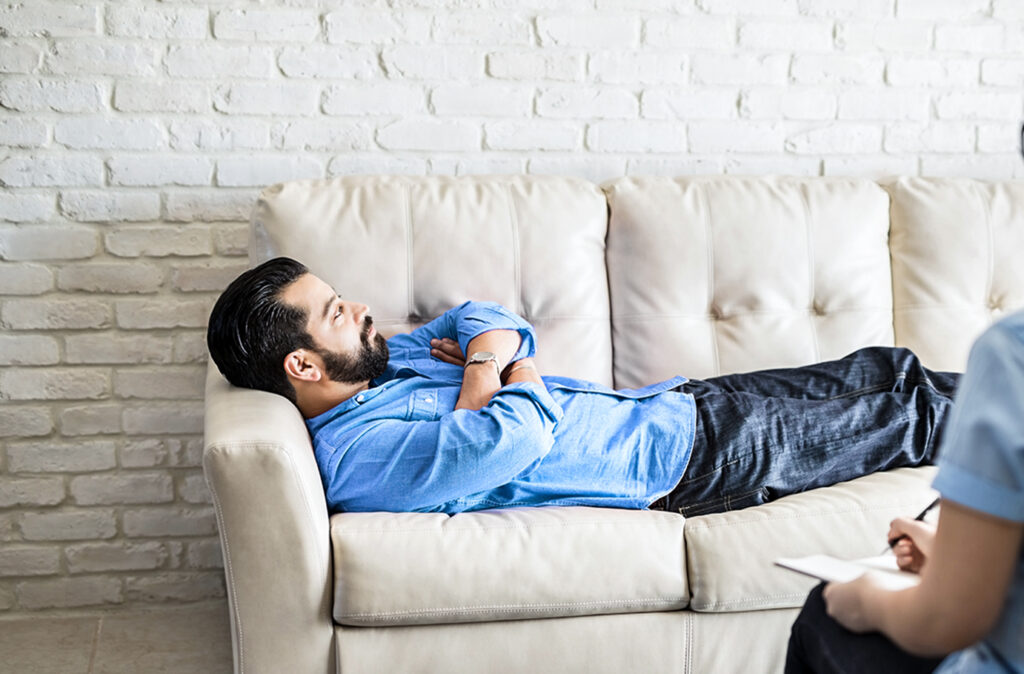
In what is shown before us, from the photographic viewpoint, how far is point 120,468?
230 centimetres

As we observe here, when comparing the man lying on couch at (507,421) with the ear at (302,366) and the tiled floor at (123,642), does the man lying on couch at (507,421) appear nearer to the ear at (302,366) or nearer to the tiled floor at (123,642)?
the ear at (302,366)

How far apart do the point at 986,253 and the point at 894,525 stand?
56.9 inches

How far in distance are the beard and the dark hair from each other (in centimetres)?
5

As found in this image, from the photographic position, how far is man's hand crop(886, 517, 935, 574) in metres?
A: 0.97

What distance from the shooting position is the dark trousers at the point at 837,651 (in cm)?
88

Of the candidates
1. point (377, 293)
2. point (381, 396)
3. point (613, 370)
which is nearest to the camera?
point (381, 396)

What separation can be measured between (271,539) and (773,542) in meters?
0.81

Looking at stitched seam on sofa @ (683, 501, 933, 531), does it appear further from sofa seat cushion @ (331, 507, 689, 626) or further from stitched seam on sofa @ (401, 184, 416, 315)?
stitched seam on sofa @ (401, 184, 416, 315)

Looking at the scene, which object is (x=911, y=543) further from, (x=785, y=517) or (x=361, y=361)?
(x=361, y=361)

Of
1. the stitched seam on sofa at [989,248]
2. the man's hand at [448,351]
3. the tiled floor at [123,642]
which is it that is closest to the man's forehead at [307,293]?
the man's hand at [448,351]

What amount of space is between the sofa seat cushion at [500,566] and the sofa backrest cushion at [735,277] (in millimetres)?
590

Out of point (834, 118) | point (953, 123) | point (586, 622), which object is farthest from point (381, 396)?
point (953, 123)

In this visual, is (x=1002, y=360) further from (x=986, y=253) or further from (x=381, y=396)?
(x=986, y=253)

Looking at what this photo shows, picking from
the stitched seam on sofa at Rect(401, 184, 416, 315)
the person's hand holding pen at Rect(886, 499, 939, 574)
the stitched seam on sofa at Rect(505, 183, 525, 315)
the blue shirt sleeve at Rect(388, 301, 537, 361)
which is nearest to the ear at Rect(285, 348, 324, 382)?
the blue shirt sleeve at Rect(388, 301, 537, 361)
